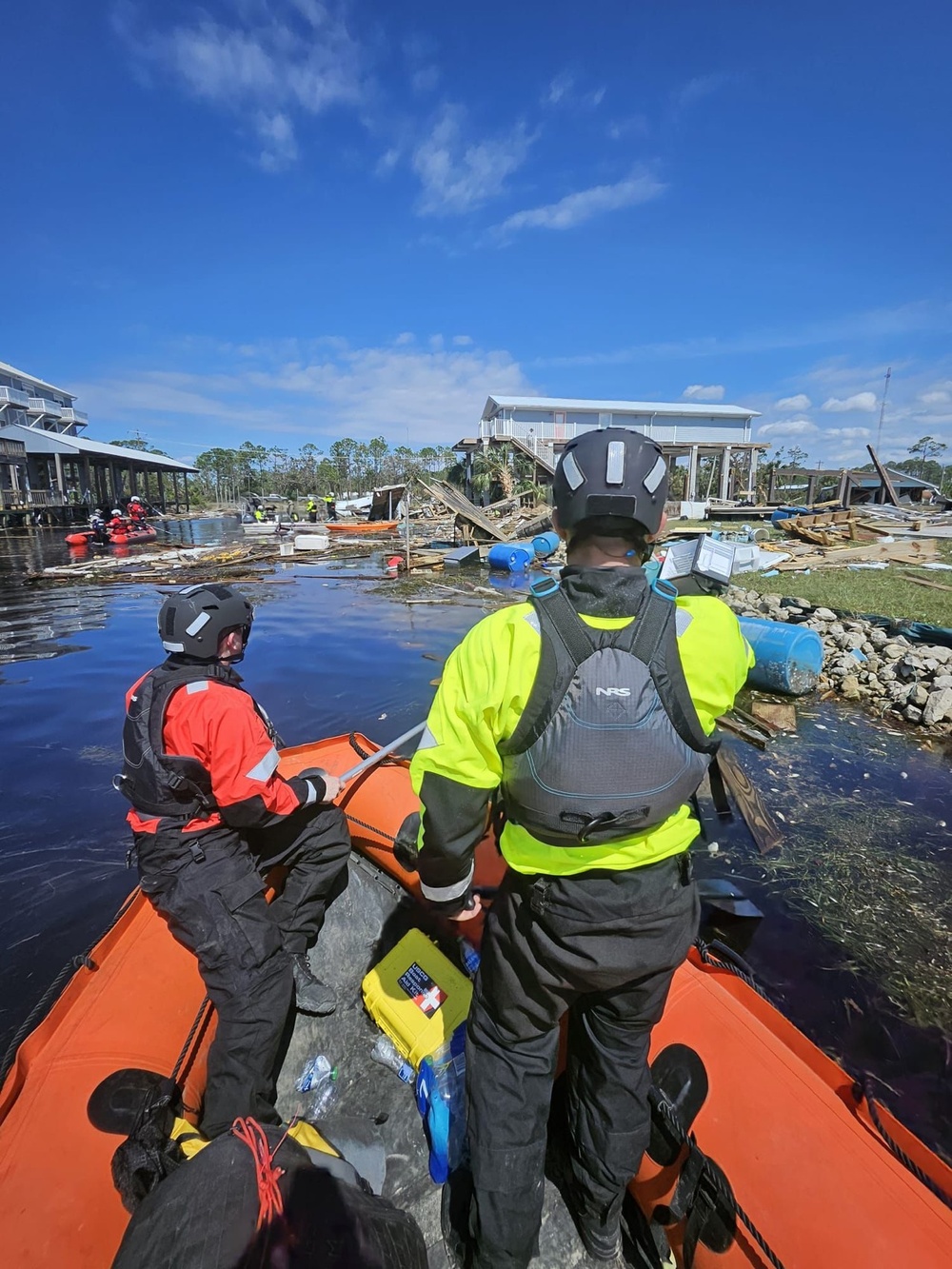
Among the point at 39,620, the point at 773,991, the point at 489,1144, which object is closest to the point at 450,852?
the point at 489,1144

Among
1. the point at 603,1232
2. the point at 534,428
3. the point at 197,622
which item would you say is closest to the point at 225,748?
the point at 197,622

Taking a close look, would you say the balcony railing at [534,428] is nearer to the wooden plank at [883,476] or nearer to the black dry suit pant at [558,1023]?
the wooden plank at [883,476]

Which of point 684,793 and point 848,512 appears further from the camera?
point 848,512

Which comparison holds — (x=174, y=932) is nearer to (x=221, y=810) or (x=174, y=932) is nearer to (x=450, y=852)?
(x=221, y=810)

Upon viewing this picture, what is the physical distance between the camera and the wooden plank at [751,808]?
5.04 meters

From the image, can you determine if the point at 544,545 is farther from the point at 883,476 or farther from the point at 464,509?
the point at 883,476

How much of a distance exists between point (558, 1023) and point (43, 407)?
70909 mm

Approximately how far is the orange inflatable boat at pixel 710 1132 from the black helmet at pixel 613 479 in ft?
5.96

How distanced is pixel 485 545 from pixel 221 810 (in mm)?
22581

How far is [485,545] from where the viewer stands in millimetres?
24484

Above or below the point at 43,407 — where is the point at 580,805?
below

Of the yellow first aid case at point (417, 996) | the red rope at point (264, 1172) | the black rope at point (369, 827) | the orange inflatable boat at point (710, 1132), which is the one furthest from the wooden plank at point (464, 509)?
the red rope at point (264, 1172)

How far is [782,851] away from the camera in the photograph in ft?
16.3

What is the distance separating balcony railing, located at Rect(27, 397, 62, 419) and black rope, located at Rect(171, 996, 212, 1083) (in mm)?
65998
